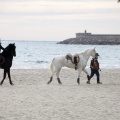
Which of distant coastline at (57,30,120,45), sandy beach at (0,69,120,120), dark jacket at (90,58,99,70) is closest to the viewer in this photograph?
sandy beach at (0,69,120,120)

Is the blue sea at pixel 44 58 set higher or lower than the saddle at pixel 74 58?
lower

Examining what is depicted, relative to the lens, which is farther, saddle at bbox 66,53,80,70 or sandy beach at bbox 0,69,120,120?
saddle at bbox 66,53,80,70

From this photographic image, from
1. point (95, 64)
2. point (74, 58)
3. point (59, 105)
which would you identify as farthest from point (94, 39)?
point (59, 105)

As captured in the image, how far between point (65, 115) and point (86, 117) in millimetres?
511

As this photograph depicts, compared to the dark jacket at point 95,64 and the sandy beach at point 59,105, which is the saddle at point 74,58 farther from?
the sandy beach at point 59,105

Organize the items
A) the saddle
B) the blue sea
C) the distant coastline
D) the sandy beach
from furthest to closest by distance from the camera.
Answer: the distant coastline < the blue sea < the saddle < the sandy beach

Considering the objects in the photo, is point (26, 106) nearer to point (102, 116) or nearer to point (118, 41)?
point (102, 116)

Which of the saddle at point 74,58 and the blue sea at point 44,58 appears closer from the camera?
the saddle at point 74,58

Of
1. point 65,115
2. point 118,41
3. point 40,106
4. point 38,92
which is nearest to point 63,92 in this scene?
point 38,92

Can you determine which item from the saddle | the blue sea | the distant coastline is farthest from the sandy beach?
the distant coastline

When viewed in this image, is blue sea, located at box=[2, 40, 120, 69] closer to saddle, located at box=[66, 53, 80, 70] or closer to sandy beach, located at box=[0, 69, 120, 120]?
saddle, located at box=[66, 53, 80, 70]

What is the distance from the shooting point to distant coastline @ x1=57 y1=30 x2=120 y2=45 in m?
179

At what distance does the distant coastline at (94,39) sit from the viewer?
586 ft

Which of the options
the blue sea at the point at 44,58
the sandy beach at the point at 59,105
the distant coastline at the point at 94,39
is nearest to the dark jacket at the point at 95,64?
the sandy beach at the point at 59,105
